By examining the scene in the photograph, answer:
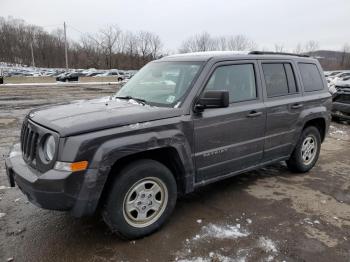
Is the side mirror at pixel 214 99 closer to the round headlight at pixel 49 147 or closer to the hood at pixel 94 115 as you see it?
the hood at pixel 94 115

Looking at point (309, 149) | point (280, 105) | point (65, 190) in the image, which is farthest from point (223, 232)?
point (309, 149)

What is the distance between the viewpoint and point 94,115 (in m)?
3.07

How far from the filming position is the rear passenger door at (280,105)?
4.34 metres

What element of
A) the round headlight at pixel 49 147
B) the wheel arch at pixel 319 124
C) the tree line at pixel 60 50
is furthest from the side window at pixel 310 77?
the tree line at pixel 60 50

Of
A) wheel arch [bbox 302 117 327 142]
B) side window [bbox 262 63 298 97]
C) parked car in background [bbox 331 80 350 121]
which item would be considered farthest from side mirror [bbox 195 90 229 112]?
parked car in background [bbox 331 80 350 121]

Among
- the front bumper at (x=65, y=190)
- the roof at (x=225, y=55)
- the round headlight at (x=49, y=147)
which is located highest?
the roof at (x=225, y=55)

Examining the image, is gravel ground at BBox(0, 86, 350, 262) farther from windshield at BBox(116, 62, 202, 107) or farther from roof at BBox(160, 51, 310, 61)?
roof at BBox(160, 51, 310, 61)

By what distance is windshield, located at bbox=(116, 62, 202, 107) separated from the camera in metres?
3.61

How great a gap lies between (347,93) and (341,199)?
6.40 meters

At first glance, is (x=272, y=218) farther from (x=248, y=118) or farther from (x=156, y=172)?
(x=156, y=172)

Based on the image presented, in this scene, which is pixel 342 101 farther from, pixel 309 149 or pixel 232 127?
pixel 232 127

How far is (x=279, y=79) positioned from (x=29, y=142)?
3.35 meters

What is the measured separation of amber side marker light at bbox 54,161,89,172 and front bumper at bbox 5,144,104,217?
0.03 meters

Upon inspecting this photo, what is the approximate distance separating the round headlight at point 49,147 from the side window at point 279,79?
111 inches
